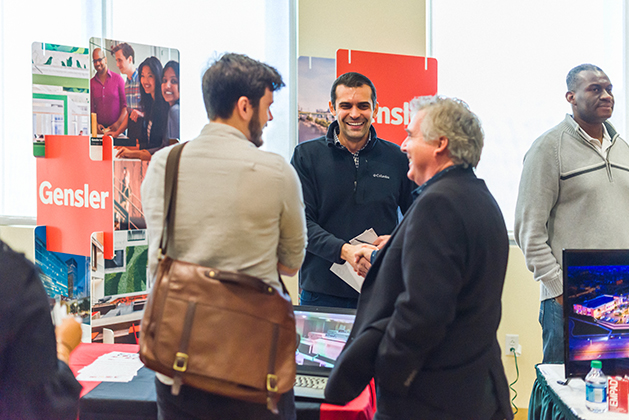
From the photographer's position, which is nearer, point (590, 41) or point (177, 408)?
point (177, 408)

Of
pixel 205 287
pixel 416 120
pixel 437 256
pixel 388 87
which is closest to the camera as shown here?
pixel 205 287

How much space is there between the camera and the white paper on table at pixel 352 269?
2.04 metres

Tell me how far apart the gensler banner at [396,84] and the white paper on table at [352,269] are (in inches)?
37.6

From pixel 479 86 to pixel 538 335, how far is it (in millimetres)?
1727

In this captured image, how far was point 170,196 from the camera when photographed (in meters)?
1.10

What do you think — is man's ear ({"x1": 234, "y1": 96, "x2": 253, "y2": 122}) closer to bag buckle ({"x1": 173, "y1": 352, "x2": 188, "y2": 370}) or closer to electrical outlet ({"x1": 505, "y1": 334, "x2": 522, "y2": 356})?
bag buckle ({"x1": 173, "y1": 352, "x2": 188, "y2": 370})

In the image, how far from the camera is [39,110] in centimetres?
241

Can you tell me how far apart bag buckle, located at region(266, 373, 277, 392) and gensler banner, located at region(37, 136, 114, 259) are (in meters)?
1.49

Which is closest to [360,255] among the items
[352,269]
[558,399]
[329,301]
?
[352,269]

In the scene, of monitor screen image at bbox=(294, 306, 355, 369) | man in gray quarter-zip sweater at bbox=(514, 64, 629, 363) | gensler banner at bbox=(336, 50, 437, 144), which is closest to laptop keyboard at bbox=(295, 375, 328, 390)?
monitor screen image at bbox=(294, 306, 355, 369)

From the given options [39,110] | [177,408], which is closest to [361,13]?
[39,110]

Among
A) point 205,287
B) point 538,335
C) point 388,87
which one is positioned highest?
point 388,87

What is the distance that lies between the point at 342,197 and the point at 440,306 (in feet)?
3.27

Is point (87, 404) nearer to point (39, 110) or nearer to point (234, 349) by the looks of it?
point (234, 349)
